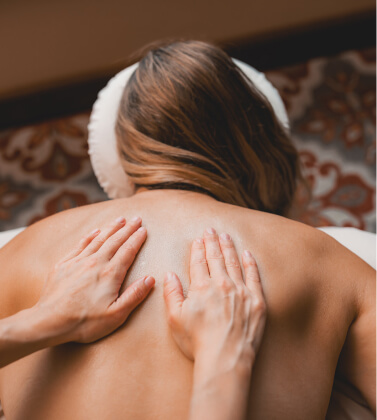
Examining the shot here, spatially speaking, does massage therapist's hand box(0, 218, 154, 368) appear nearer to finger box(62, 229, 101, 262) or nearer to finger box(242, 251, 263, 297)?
finger box(62, 229, 101, 262)

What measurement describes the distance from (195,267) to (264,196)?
18.1 inches

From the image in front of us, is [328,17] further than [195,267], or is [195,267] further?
[328,17]

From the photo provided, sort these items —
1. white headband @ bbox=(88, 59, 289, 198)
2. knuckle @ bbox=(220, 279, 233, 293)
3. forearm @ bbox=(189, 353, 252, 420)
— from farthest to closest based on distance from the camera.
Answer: white headband @ bbox=(88, 59, 289, 198)
knuckle @ bbox=(220, 279, 233, 293)
forearm @ bbox=(189, 353, 252, 420)

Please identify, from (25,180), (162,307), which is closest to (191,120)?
(162,307)

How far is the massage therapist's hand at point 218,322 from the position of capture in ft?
2.01

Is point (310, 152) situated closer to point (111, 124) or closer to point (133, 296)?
point (111, 124)

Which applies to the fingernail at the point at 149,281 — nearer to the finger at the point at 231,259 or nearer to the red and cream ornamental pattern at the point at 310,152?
the finger at the point at 231,259

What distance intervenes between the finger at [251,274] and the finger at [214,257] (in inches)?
1.3

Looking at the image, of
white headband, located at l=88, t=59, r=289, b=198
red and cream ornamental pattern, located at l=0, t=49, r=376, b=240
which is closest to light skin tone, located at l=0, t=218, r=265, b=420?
white headband, located at l=88, t=59, r=289, b=198

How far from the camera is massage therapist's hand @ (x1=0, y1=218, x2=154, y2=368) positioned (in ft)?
2.21

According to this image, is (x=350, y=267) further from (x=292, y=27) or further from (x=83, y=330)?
(x=292, y=27)

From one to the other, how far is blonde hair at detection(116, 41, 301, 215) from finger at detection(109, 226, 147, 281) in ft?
0.59

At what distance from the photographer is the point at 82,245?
0.78m

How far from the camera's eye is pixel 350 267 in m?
0.78
